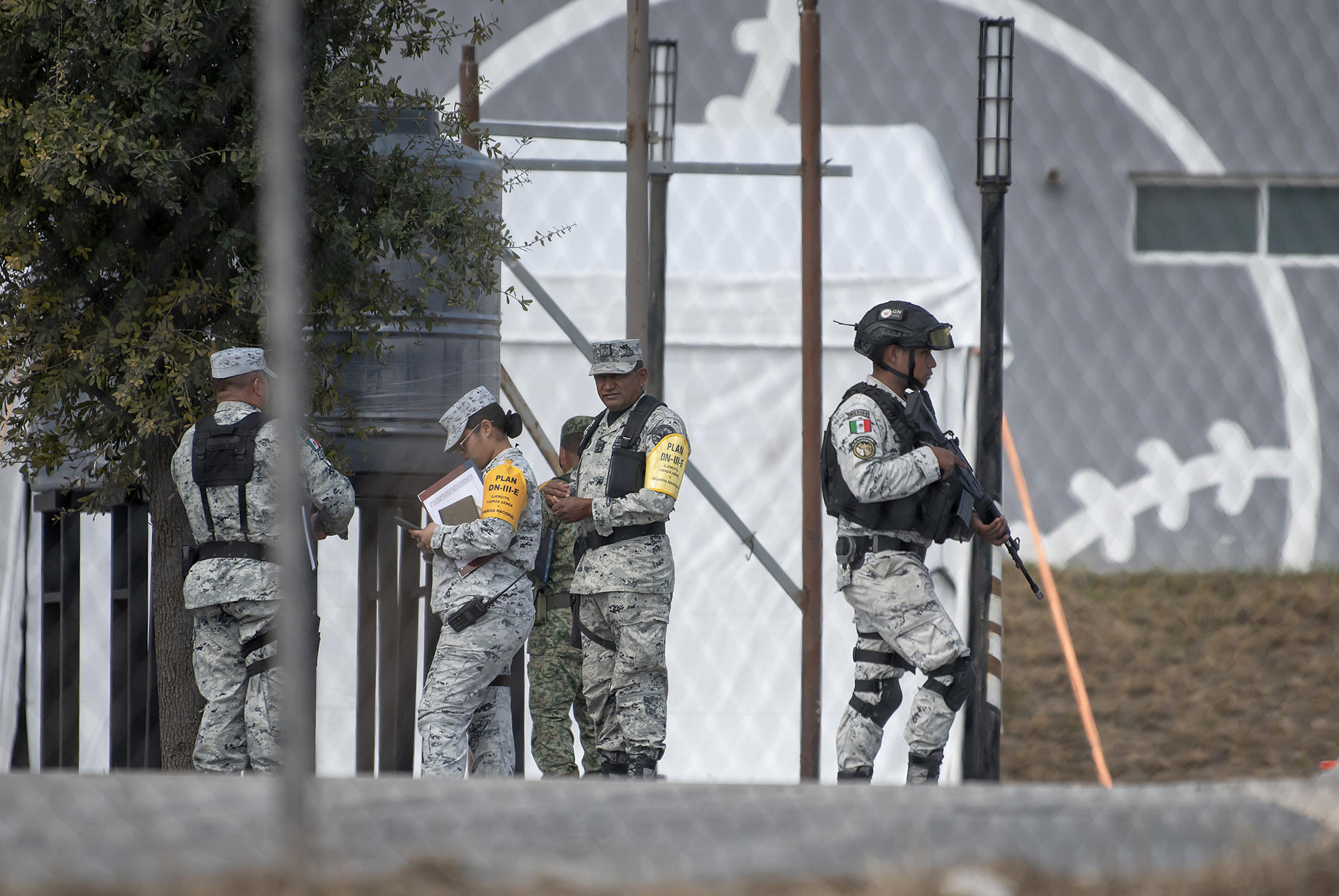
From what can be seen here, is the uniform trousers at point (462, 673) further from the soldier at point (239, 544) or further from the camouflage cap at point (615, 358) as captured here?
the camouflage cap at point (615, 358)

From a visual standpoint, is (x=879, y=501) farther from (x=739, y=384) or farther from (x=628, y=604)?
(x=739, y=384)

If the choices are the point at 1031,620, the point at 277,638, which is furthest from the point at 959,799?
→ the point at 1031,620

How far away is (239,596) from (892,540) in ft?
6.23

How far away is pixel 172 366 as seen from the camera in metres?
3.67

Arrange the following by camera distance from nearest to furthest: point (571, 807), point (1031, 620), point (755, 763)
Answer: point (571, 807) → point (755, 763) → point (1031, 620)

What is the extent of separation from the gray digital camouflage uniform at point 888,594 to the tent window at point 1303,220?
4829 millimetres

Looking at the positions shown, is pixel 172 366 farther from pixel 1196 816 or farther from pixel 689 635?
pixel 1196 816

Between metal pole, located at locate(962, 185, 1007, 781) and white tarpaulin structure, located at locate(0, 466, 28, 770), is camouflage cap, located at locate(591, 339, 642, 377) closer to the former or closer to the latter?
metal pole, located at locate(962, 185, 1007, 781)

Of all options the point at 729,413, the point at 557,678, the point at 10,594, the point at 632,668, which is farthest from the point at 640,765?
the point at 10,594

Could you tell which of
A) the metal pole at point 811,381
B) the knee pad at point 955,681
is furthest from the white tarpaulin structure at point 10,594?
the knee pad at point 955,681

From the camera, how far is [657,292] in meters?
4.70

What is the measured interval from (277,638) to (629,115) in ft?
6.68

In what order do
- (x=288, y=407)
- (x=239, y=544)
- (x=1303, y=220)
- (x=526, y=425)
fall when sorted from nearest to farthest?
(x=288, y=407) < (x=239, y=544) < (x=526, y=425) < (x=1303, y=220)

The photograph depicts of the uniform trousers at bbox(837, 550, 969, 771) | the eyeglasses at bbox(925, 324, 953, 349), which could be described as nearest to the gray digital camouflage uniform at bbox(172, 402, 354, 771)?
the uniform trousers at bbox(837, 550, 969, 771)
